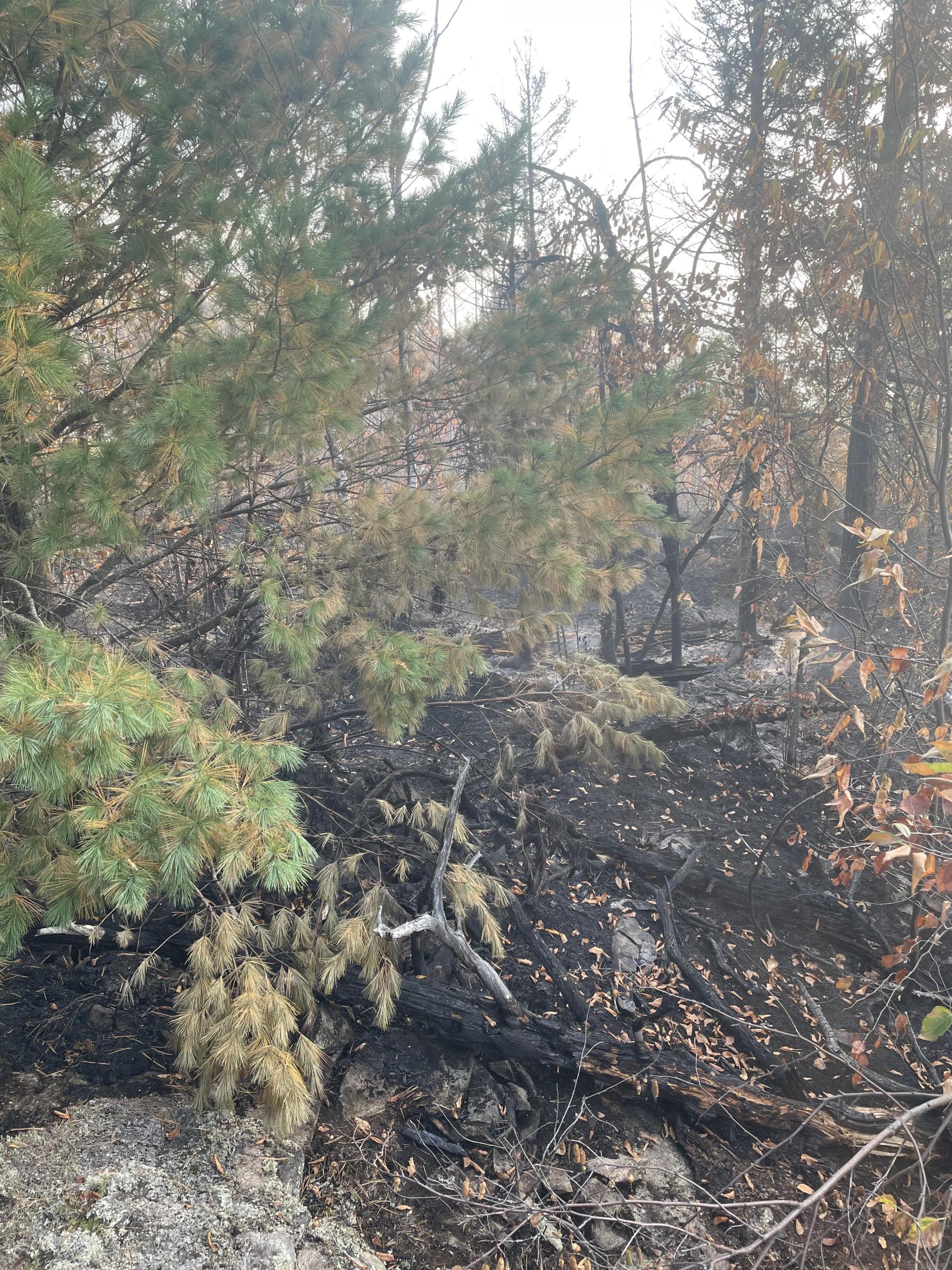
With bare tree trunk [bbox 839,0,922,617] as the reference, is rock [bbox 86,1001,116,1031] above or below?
below

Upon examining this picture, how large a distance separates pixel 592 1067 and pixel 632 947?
846 mm

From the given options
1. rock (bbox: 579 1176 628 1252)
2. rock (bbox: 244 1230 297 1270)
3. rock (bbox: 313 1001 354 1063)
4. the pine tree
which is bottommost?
Result: rock (bbox: 579 1176 628 1252)

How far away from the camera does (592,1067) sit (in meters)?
2.82

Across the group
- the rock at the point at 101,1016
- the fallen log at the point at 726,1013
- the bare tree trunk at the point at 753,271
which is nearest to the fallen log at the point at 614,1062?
the fallen log at the point at 726,1013

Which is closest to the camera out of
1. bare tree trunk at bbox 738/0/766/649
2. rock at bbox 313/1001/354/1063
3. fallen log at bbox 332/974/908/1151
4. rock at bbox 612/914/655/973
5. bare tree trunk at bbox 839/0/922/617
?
fallen log at bbox 332/974/908/1151

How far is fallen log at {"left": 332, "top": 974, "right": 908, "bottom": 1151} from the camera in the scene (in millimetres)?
2688

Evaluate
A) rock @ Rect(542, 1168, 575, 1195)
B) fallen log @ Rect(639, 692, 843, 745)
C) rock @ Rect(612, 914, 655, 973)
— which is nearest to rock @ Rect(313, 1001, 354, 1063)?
rock @ Rect(542, 1168, 575, 1195)

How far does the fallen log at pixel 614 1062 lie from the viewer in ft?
8.82

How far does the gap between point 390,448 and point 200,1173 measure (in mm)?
3414

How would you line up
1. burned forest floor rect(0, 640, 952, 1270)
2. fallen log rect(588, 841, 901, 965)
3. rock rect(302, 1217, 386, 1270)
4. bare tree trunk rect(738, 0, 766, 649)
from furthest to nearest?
1. bare tree trunk rect(738, 0, 766, 649)
2. fallen log rect(588, 841, 901, 965)
3. burned forest floor rect(0, 640, 952, 1270)
4. rock rect(302, 1217, 386, 1270)

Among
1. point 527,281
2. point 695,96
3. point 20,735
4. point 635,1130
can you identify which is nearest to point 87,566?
point 20,735

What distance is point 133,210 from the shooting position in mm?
3027

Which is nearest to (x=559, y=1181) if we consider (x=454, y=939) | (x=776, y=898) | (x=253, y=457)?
(x=454, y=939)

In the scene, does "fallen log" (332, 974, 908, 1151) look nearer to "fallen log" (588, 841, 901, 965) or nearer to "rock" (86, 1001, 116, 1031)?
"rock" (86, 1001, 116, 1031)
